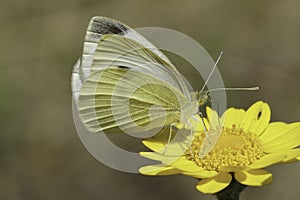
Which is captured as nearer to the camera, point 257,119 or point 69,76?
point 257,119

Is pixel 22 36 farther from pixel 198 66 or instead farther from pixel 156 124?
→ pixel 156 124

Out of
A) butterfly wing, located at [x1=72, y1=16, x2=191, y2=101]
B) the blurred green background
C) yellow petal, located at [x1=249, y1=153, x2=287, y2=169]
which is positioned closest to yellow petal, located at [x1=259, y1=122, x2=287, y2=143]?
yellow petal, located at [x1=249, y1=153, x2=287, y2=169]

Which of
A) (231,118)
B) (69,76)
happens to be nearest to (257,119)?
(231,118)

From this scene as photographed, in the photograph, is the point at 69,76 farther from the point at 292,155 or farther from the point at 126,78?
the point at 292,155

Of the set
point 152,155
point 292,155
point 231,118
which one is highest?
point 292,155

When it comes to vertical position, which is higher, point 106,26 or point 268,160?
point 106,26

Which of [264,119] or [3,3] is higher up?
[264,119]

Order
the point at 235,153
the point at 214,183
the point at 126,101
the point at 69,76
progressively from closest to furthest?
the point at 214,183 → the point at 235,153 → the point at 126,101 → the point at 69,76

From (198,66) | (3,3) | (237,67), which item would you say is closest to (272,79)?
(237,67)
